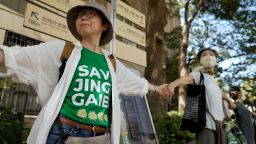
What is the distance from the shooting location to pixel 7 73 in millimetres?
1723

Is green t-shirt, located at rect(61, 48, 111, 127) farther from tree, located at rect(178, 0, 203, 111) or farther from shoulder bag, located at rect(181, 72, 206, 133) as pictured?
tree, located at rect(178, 0, 203, 111)

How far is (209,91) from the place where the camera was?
12.2 feet

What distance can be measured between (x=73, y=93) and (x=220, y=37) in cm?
1833

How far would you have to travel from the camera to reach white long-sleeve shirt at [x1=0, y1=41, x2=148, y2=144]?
69.2 inches

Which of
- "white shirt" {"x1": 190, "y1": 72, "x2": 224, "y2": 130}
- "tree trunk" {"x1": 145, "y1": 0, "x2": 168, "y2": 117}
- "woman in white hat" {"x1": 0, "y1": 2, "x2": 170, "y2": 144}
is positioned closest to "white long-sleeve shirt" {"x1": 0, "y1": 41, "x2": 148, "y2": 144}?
"woman in white hat" {"x1": 0, "y1": 2, "x2": 170, "y2": 144}

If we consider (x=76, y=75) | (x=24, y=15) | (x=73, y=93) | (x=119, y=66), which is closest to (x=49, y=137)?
(x=73, y=93)

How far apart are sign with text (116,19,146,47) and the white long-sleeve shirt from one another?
96.9 inches

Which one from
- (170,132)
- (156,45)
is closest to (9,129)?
(170,132)

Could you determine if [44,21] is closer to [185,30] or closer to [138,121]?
[138,121]

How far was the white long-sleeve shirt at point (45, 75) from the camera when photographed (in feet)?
5.77

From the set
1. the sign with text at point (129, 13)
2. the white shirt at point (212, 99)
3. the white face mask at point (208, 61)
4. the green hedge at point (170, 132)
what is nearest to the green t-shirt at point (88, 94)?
the white shirt at point (212, 99)

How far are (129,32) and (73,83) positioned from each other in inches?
118

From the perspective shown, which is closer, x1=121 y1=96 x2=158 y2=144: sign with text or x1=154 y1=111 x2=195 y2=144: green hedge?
x1=121 y1=96 x2=158 y2=144: sign with text

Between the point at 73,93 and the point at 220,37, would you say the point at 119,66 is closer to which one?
the point at 73,93
